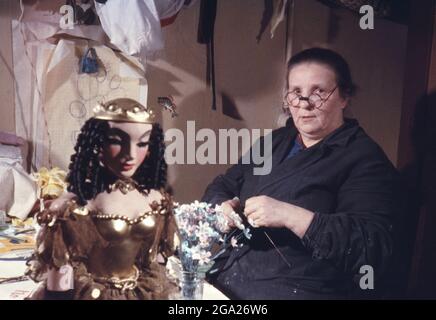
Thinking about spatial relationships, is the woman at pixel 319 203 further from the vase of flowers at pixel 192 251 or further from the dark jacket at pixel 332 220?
the vase of flowers at pixel 192 251

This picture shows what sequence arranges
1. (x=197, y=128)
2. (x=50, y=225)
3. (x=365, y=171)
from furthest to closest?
(x=197, y=128)
(x=365, y=171)
(x=50, y=225)

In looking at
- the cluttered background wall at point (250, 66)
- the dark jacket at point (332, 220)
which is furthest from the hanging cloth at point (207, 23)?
the dark jacket at point (332, 220)

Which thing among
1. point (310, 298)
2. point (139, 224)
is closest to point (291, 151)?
point (310, 298)

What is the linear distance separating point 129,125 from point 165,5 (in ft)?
1.52

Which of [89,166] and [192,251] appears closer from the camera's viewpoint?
[89,166]

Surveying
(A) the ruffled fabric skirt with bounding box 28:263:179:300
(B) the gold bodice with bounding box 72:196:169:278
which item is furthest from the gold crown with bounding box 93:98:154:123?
(A) the ruffled fabric skirt with bounding box 28:263:179:300

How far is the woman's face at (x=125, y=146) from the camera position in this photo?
760mm

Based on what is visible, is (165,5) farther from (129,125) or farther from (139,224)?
(139,224)

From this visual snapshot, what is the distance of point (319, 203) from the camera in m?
1.02

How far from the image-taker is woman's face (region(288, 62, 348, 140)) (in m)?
1.04

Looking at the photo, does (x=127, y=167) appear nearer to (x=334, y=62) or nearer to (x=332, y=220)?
(x=332, y=220)

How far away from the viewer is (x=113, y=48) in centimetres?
111

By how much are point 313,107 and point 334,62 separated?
0.13 m

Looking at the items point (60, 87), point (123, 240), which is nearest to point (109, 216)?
point (123, 240)
